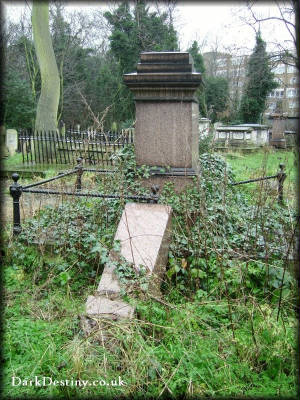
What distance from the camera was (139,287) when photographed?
3.36 meters

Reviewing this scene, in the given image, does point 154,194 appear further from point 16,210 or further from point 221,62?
point 221,62

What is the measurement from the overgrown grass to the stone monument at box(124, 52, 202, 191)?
0.88 meters

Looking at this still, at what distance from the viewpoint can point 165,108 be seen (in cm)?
512

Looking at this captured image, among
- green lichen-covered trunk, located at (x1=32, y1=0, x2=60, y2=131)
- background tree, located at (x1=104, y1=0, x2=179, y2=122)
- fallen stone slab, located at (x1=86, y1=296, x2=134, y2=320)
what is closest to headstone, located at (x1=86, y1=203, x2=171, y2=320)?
fallen stone slab, located at (x1=86, y1=296, x2=134, y2=320)

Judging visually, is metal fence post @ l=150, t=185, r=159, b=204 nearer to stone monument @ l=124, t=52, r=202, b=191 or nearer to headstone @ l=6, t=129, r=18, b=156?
stone monument @ l=124, t=52, r=202, b=191

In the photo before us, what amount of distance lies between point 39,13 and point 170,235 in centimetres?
1518

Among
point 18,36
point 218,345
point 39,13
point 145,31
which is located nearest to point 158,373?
point 218,345

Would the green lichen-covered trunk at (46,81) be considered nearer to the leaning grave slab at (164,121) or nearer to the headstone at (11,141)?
the headstone at (11,141)

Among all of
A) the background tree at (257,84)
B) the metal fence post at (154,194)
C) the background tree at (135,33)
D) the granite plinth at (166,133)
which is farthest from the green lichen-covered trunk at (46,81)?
the metal fence post at (154,194)

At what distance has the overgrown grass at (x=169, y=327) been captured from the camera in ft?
8.09

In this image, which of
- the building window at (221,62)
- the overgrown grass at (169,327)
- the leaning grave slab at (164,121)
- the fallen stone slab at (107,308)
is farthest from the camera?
the building window at (221,62)

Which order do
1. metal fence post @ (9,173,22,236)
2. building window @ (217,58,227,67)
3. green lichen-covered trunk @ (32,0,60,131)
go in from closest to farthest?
metal fence post @ (9,173,22,236), green lichen-covered trunk @ (32,0,60,131), building window @ (217,58,227,67)

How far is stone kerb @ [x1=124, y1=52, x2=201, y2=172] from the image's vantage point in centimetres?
498

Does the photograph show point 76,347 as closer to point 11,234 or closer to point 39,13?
point 11,234
